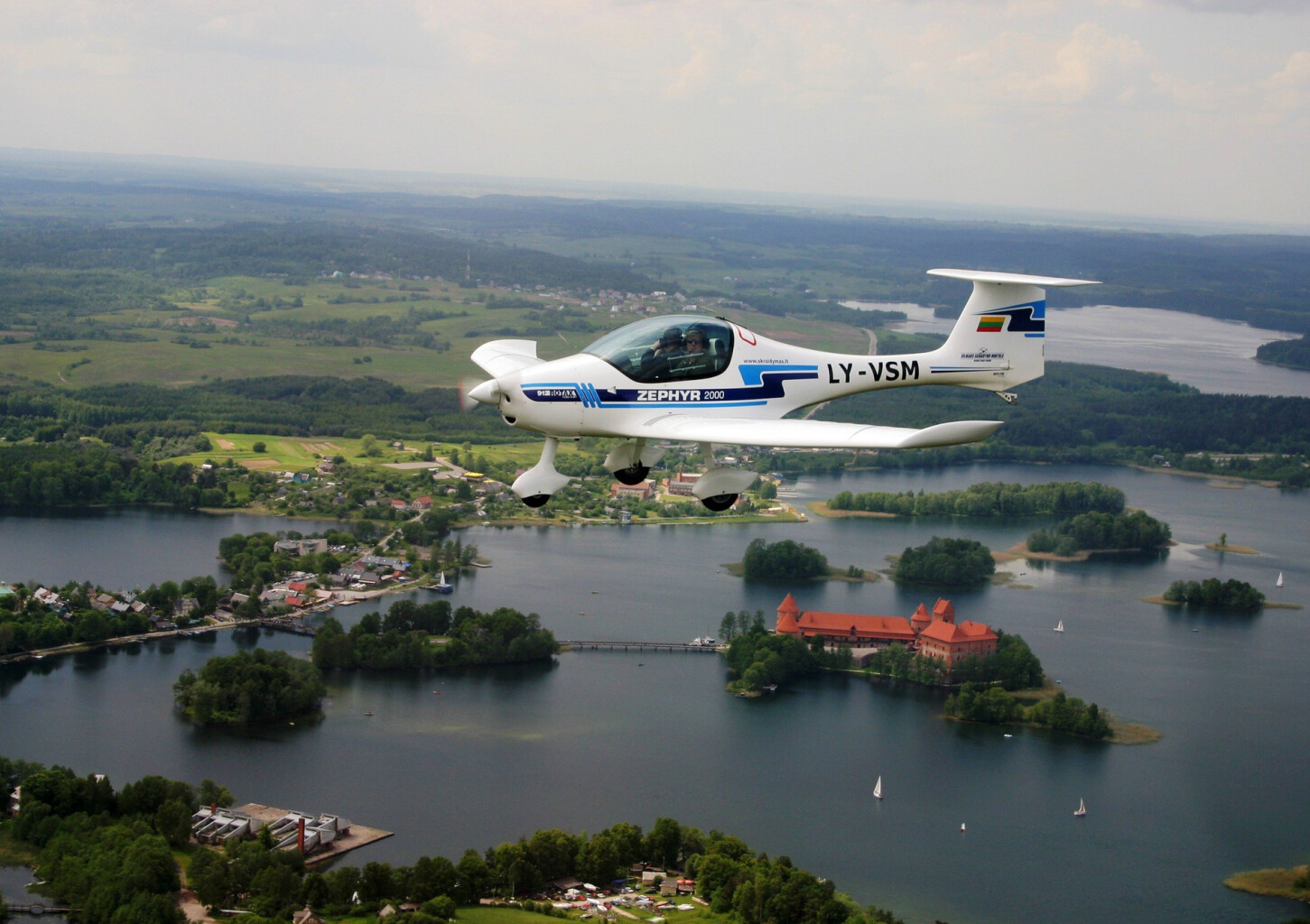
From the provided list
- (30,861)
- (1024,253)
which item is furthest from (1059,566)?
(1024,253)

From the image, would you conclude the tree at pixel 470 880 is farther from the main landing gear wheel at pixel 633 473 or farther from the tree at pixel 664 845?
the main landing gear wheel at pixel 633 473

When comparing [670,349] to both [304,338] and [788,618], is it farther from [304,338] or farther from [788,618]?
[304,338]

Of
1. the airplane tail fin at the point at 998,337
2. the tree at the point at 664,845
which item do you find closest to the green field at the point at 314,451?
the tree at the point at 664,845

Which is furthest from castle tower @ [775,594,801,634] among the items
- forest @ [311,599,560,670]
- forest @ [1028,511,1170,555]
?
forest @ [1028,511,1170,555]

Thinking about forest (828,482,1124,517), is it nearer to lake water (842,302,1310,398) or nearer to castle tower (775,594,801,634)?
castle tower (775,594,801,634)

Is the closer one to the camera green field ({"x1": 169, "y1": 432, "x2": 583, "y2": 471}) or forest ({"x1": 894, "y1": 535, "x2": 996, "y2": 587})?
forest ({"x1": 894, "y1": 535, "x2": 996, "y2": 587})

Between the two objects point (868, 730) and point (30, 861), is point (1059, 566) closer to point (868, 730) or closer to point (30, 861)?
point (868, 730)
